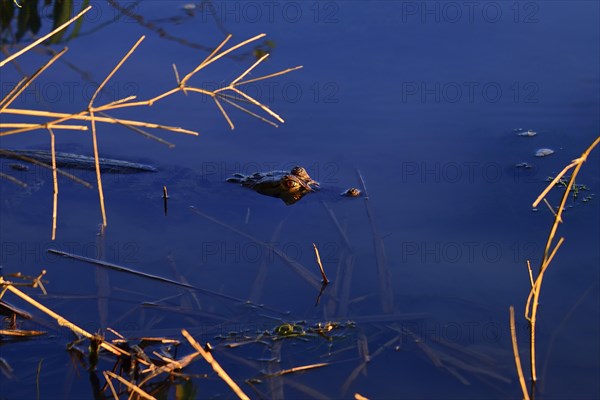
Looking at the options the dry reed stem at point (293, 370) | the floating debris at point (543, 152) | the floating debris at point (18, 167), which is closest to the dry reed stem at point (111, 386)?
the dry reed stem at point (293, 370)

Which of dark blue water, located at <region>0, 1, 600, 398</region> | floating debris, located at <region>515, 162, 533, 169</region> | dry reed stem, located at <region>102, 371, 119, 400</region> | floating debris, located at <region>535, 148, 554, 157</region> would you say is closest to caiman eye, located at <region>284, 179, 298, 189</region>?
dark blue water, located at <region>0, 1, 600, 398</region>

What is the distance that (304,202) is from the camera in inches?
154

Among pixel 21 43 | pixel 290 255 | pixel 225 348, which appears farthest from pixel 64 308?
pixel 21 43

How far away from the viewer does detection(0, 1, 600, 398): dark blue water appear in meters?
2.88

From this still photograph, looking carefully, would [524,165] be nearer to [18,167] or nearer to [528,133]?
[528,133]

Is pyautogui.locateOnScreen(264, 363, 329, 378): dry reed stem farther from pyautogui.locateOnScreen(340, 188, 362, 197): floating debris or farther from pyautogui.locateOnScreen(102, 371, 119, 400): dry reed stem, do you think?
pyautogui.locateOnScreen(340, 188, 362, 197): floating debris

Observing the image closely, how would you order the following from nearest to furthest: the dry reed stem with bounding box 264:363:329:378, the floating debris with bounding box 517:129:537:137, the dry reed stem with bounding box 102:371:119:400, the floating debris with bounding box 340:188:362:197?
the dry reed stem with bounding box 102:371:119:400, the dry reed stem with bounding box 264:363:329:378, the floating debris with bounding box 340:188:362:197, the floating debris with bounding box 517:129:537:137

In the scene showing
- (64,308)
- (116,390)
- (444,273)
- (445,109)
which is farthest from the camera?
(445,109)

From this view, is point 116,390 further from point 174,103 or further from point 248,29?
point 248,29

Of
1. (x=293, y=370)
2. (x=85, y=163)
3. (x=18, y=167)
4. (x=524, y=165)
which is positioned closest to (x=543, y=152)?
(x=524, y=165)

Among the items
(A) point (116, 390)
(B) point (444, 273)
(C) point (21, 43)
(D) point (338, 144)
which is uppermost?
(C) point (21, 43)

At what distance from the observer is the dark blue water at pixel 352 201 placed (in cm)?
288

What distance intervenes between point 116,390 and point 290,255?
101 cm

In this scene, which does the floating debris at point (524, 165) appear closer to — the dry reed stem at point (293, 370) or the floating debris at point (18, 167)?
the dry reed stem at point (293, 370)
